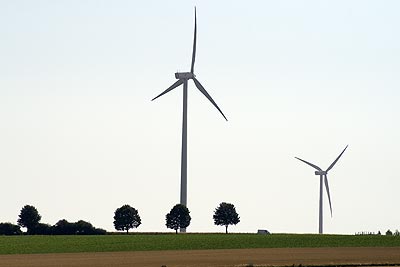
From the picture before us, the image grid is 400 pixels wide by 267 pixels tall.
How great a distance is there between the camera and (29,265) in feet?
469

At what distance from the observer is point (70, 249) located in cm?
18038

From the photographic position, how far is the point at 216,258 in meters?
156

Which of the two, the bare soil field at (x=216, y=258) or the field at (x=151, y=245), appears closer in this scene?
the bare soil field at (x=216, y=258)

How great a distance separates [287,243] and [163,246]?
20.3 m

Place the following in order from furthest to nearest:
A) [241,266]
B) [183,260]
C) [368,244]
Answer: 1. [368,244]
2. [183,260]
3. [241,266]

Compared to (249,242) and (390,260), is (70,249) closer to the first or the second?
(249,242)

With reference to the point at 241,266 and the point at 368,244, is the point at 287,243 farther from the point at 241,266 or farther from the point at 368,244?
the point at 241,266

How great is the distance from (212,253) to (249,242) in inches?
1149

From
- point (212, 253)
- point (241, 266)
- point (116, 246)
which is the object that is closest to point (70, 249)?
point (116, 246)

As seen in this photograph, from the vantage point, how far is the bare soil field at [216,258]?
479 feet

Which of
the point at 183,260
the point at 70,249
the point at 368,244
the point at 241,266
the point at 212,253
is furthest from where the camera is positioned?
the point at 368,244

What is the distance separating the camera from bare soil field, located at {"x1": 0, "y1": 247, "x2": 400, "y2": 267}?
146000 millimetres

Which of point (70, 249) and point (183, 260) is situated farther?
point (70, 249)

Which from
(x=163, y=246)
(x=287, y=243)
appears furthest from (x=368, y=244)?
(x=163, y=246)
